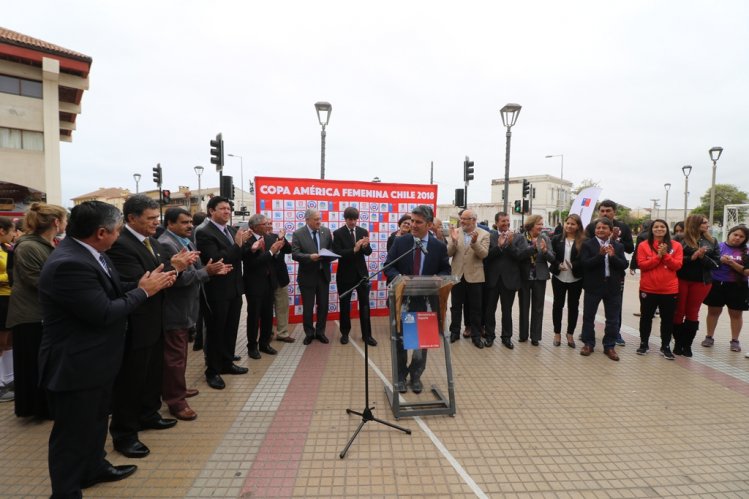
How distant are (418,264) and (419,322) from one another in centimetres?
82

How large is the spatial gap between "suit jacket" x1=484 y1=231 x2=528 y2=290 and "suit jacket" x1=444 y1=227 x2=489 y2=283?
0.17 metres

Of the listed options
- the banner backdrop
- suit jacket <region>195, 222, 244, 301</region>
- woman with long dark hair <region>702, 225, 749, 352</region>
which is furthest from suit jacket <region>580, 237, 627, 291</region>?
suit jacket <region>195, 222, 244, 301</region>

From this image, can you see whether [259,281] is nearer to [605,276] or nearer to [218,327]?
[218,327]

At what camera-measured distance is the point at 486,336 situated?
236 inches

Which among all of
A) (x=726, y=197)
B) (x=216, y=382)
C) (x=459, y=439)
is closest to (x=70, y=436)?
(x=216, y=382)

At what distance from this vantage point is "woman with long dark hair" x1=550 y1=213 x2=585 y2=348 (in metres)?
5.73

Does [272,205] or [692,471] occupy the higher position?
[272,205]

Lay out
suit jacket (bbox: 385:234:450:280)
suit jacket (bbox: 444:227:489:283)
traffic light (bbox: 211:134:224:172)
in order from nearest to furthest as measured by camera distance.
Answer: suit jacket (bbox: 385:234:450:280) < suit jacket (bbox: 444:227:489:283) < traffic light (bbox: 211:134:224:172)

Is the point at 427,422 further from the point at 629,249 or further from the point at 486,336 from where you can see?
the point at 629,249

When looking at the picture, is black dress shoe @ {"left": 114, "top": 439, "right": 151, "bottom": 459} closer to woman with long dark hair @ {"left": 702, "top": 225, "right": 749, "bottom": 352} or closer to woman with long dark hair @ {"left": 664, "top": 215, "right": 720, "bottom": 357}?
woman with long dark hair @ {"left": 664, "top": 215, "right": 720, "bottom": 357}

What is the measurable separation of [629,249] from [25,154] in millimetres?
28440

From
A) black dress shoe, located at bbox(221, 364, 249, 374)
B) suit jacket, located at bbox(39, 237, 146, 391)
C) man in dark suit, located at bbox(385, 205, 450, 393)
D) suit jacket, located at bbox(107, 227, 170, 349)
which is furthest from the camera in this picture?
black dress shoe, located at bbox(221, 364, 249, 374)

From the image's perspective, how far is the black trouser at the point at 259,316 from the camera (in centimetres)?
514

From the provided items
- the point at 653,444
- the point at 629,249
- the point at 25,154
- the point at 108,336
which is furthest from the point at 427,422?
the point at 25,154
